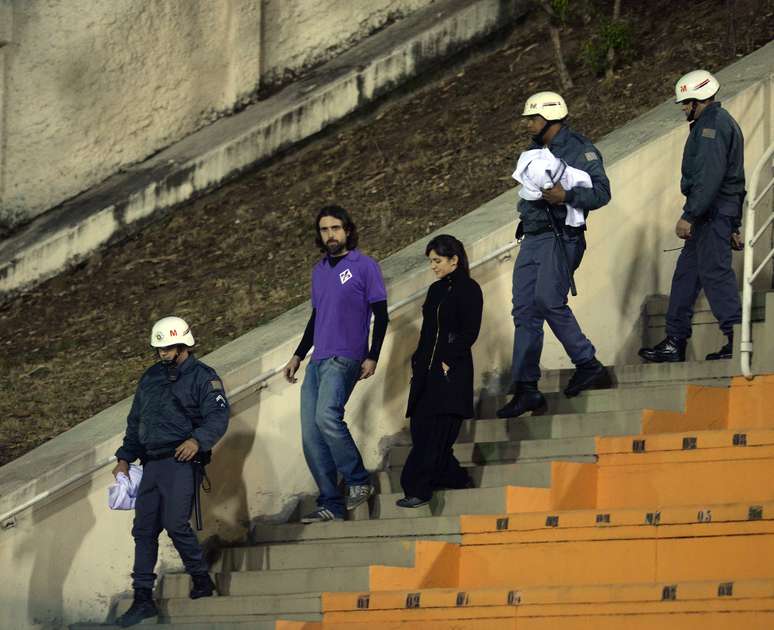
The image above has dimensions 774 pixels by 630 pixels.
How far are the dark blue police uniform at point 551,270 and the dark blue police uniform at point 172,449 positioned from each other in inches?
68.9

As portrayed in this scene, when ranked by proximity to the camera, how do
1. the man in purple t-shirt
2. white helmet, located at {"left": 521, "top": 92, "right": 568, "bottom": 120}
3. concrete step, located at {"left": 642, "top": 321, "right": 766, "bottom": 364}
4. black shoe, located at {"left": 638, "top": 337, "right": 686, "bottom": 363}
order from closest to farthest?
the man in purple t-shirt → white helmet, located at {"left": 521, "top": 92, "right": 568, "bottom": 120} → black shoe, located at {"left": 638, "top": 337, "right": 686, "bottom": 363} → concrete step, located at {"left": 642, "top": 321, "right": 766, "bottom": 364}

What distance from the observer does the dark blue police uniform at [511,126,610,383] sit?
10.6m

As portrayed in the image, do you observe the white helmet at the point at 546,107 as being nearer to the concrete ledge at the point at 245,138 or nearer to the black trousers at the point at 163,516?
the black trousers at the point at 163,516

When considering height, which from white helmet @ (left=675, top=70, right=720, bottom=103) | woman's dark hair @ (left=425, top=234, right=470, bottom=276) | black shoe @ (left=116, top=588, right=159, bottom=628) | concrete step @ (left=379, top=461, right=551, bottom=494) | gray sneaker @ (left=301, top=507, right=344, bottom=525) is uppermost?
white helmet @ (left=675, top=70, right=720, bottom=103)

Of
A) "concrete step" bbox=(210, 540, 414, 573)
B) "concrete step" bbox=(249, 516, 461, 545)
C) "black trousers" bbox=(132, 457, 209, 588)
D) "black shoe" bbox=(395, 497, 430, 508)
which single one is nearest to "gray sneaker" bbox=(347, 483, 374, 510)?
"concrete step" bbox=(249, 516, 461, 545)

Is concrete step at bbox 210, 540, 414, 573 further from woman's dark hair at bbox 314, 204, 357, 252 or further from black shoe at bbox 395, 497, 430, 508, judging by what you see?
woman's dark hair at bbox 314, 204, 357, 252

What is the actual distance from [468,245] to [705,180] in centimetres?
159

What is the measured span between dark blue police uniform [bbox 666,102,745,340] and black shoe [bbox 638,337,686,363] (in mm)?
231

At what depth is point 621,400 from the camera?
1059cm

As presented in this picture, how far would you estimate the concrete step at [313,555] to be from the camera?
1005cm

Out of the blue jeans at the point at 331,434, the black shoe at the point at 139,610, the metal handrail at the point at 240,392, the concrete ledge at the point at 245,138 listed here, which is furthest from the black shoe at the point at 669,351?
the concrete ledge at the point at 245,138

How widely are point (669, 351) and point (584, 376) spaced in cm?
65

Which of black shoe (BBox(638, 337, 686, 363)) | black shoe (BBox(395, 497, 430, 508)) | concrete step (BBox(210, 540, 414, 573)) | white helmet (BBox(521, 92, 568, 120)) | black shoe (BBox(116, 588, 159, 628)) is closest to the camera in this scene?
concrete step (BBox(210, 540, 414, 573))

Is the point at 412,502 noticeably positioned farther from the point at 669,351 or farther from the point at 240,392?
the point at 669,351
